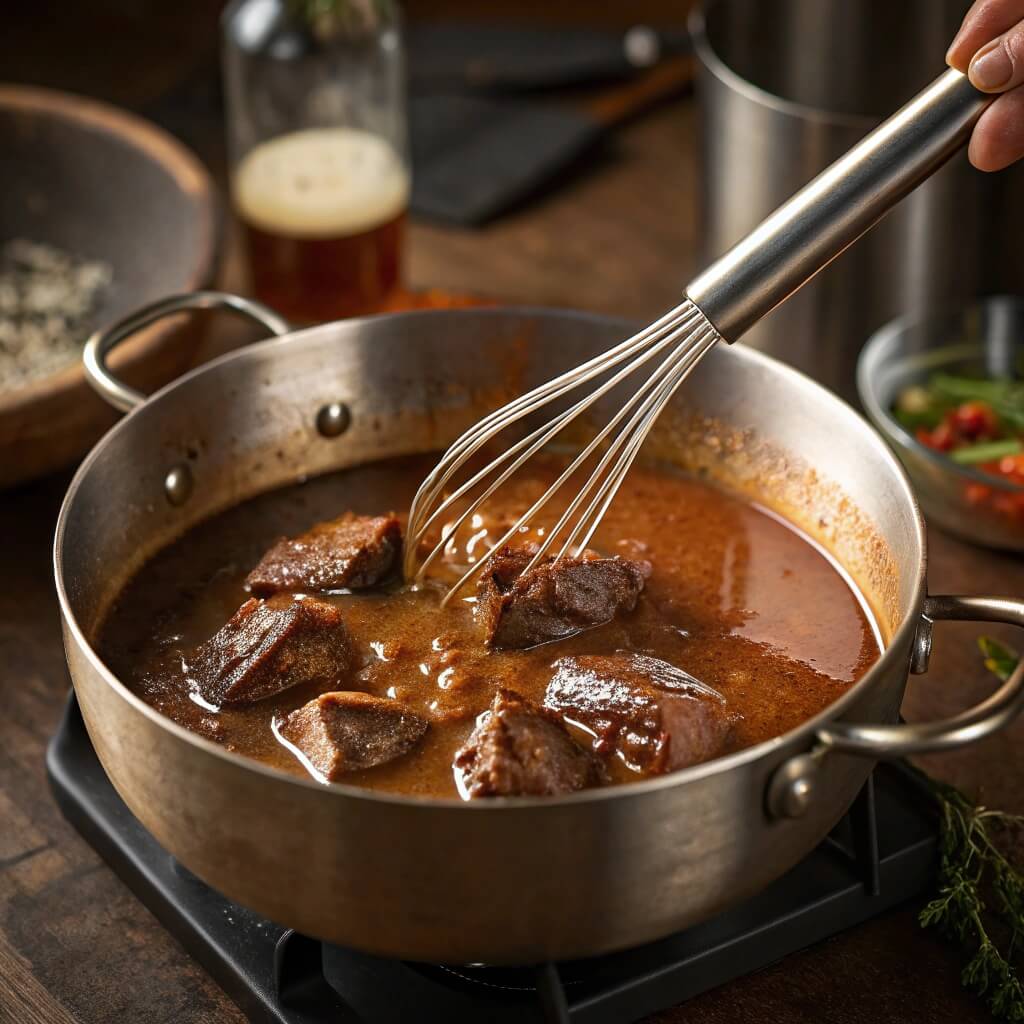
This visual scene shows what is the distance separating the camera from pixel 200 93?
118 inches

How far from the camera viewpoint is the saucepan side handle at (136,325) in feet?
5.16

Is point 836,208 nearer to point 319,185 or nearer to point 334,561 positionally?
point 334,561

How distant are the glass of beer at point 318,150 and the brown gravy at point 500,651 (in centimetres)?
69

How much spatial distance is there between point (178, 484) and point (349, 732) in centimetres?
47

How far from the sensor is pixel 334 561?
5.01 feet

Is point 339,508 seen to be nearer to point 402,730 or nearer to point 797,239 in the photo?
point 402,730

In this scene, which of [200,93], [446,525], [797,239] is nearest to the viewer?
[797,239]

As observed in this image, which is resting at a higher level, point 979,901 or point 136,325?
point 136,325

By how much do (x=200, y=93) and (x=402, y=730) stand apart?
2051 millimetres

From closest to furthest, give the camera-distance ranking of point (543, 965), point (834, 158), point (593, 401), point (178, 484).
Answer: point (543, 965)
point (593, 401)
point (178, 484)
point (834, 158)

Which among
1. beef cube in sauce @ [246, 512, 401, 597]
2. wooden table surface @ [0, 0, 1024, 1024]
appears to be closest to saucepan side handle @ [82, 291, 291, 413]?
beef cube in sauce @ [246, 512, 401, 597]

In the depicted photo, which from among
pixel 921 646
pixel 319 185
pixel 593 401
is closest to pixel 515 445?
pixel 593 401

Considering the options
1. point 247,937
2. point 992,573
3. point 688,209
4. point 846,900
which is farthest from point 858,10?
point 247,937

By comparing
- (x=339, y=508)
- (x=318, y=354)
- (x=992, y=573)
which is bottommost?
(x=992, y=573)
